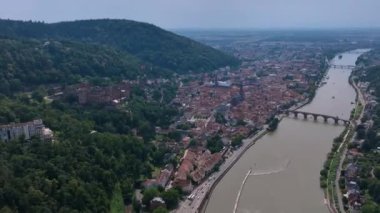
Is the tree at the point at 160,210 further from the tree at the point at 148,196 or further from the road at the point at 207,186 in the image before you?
the tree at the point at 148,196

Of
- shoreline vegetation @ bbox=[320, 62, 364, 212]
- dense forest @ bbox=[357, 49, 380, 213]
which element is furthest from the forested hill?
shoreline vegetation @ bbox=[320, 62, 364, 212]

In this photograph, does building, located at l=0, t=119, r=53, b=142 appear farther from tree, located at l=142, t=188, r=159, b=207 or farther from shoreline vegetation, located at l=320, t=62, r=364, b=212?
shoreline vegetation, located at l=320, t=62, r=364, b=212

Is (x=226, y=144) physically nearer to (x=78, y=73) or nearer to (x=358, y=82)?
(x=78, y=73)

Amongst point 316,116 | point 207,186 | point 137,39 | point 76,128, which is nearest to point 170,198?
point 207,186

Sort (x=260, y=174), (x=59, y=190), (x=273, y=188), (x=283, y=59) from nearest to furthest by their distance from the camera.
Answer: (x=59, y=190) < (x=273, y=188) < (x=260, y=174) < (x=283, y=59)

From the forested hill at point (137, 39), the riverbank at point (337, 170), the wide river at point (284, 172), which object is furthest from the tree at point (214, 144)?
the forested hill at point (137, 39)

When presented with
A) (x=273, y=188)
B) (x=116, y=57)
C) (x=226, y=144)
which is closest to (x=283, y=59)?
(x=116, y=57)
